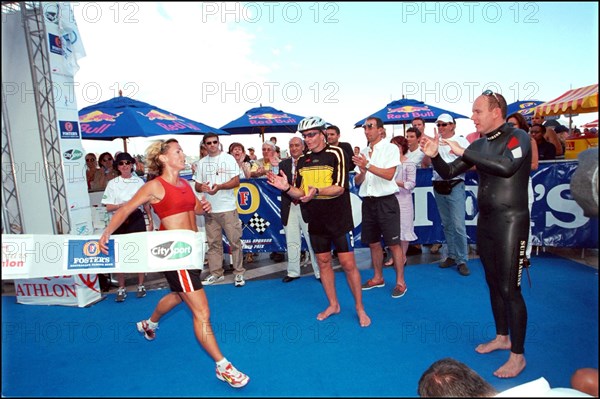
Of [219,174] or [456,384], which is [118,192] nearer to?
[219,174]

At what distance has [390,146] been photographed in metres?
4.79

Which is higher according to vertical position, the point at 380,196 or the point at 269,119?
the point at 269,119

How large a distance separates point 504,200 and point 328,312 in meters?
2.26

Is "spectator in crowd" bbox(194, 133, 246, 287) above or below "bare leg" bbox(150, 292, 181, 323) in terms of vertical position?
above

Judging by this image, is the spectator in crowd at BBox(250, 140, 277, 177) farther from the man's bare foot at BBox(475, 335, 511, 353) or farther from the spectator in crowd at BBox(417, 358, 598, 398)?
the spectator in crowd at BBox(417, 358, 598, 398)

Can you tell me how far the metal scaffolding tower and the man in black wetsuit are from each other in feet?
14.7

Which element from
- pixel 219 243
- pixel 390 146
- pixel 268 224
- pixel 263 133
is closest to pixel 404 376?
pixel 390 146

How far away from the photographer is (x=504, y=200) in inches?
122

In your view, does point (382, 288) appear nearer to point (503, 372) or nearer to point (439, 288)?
point (439, 288)

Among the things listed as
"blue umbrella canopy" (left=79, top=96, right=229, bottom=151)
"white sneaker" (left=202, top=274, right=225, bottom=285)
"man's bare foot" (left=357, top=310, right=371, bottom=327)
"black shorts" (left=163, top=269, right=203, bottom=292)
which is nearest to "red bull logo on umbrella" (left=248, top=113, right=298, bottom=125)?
"blue umbrella canopy" (left=79, top=96, right=229, bottom=151)

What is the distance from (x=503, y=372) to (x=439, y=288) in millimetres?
2144

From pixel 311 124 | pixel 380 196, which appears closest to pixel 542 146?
pixel 380 196

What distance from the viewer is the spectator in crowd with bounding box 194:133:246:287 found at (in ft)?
18.6

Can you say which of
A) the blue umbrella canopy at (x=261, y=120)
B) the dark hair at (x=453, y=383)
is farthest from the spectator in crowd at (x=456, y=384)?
the blue umbrella canopy at (x=261, y=120)
